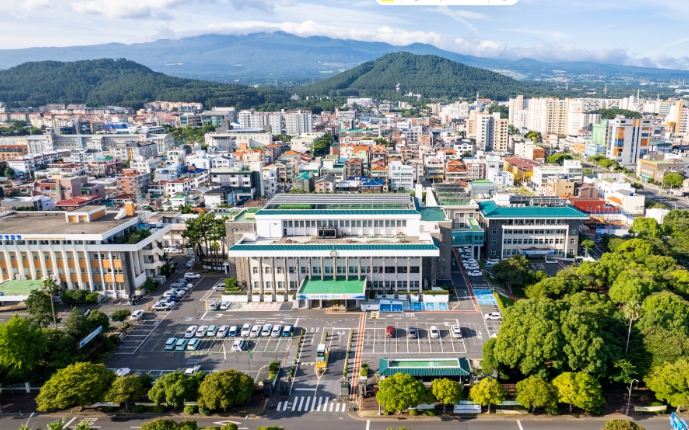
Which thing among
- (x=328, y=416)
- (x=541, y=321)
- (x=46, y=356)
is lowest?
(x=328, y=416)

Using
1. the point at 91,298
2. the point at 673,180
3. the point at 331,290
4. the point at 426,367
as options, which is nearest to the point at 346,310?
the point at 331,290

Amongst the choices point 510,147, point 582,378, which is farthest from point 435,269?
point 510,147

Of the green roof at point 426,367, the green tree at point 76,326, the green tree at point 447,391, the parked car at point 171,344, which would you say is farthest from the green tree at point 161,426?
the green tree at point 447,391

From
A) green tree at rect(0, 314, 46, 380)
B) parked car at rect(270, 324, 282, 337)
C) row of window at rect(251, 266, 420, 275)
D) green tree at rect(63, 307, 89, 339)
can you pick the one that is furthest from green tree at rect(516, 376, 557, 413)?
green tree at rect(0, 314, 46, 380)

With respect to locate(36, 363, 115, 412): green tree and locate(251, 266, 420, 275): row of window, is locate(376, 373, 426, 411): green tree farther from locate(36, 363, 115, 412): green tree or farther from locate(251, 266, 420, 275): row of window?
locate(251, 266, 420, 275): row of window

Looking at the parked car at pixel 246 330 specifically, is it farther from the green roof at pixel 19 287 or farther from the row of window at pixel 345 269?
the green roof at pixel 19 287

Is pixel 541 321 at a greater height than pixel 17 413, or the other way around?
pixel 541 321

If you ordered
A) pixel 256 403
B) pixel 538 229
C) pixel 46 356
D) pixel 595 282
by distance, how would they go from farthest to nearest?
1. pixel 538 229
2. pixel 595 282
3. pixel 46 356
4. pixel 256 403

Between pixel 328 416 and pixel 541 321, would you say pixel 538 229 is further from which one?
pixel 328 416
